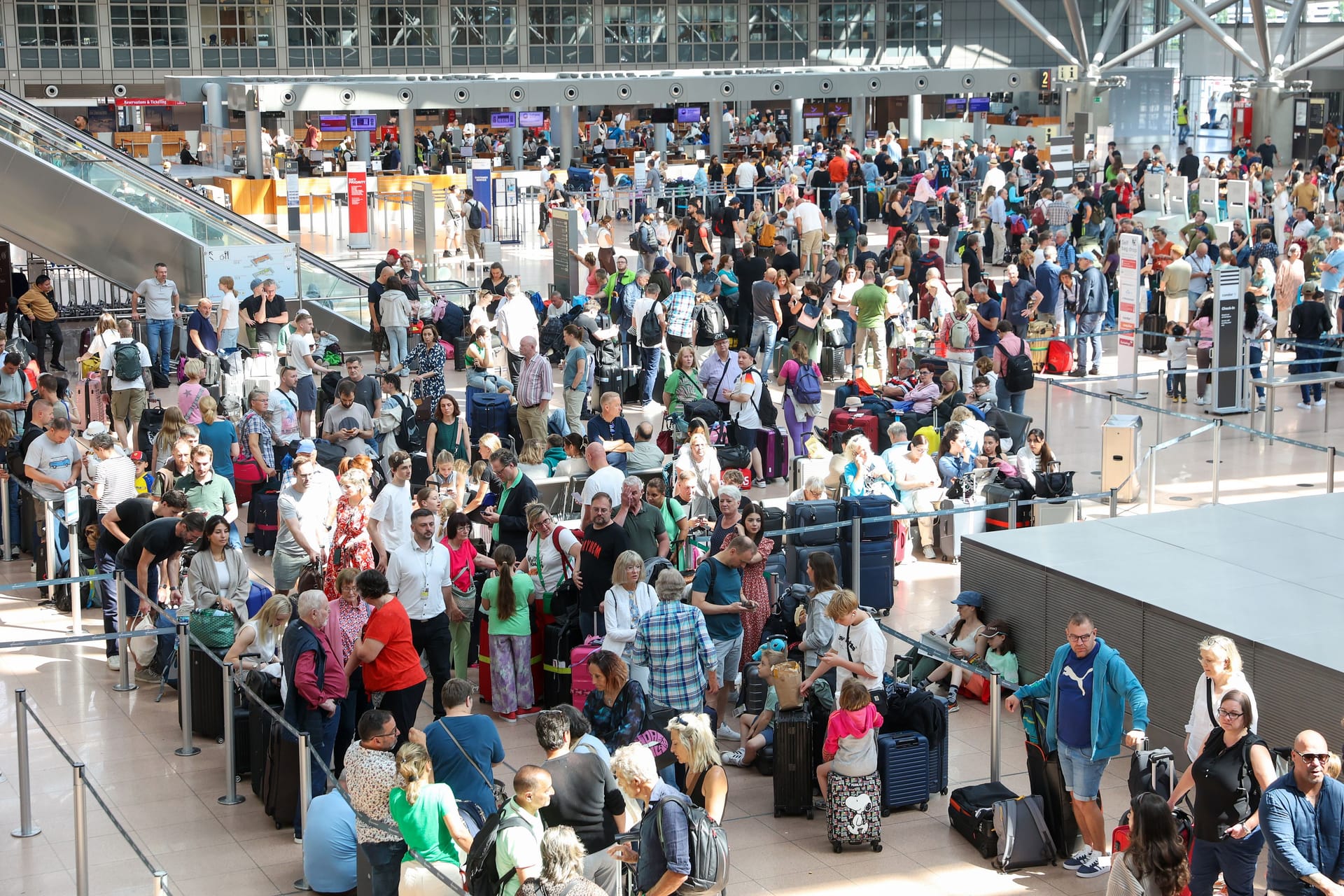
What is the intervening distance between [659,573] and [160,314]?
11861 mm

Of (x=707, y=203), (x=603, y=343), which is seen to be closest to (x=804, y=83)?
(x=707, y=203)

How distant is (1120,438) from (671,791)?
28.8 feet

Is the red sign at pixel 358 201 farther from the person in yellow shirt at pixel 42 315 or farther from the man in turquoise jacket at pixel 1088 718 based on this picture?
the man in turquoise jacket at pixel 1088 718

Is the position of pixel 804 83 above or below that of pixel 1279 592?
above

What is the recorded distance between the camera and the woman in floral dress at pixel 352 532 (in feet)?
36.8

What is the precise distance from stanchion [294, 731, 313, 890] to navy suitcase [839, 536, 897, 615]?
4.58 metres

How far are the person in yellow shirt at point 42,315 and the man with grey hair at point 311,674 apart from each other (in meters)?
13.7

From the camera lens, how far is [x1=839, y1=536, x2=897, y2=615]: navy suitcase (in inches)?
476

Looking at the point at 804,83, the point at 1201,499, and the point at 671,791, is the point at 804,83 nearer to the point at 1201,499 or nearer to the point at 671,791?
the point at 1201,499

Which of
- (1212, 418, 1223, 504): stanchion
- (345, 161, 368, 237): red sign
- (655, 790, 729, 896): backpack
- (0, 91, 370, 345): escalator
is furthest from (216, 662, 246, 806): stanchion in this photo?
(345, 161, 368, 237): red sign

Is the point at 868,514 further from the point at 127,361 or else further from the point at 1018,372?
the point at 127,361

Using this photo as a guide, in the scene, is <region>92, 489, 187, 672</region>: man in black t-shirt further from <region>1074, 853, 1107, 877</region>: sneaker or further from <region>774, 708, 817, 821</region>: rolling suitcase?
<region>1074, 853, 1107, 877</region>: sneaker

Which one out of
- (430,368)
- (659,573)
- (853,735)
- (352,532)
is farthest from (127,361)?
(853,735)

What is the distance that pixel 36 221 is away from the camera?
74.0ft
